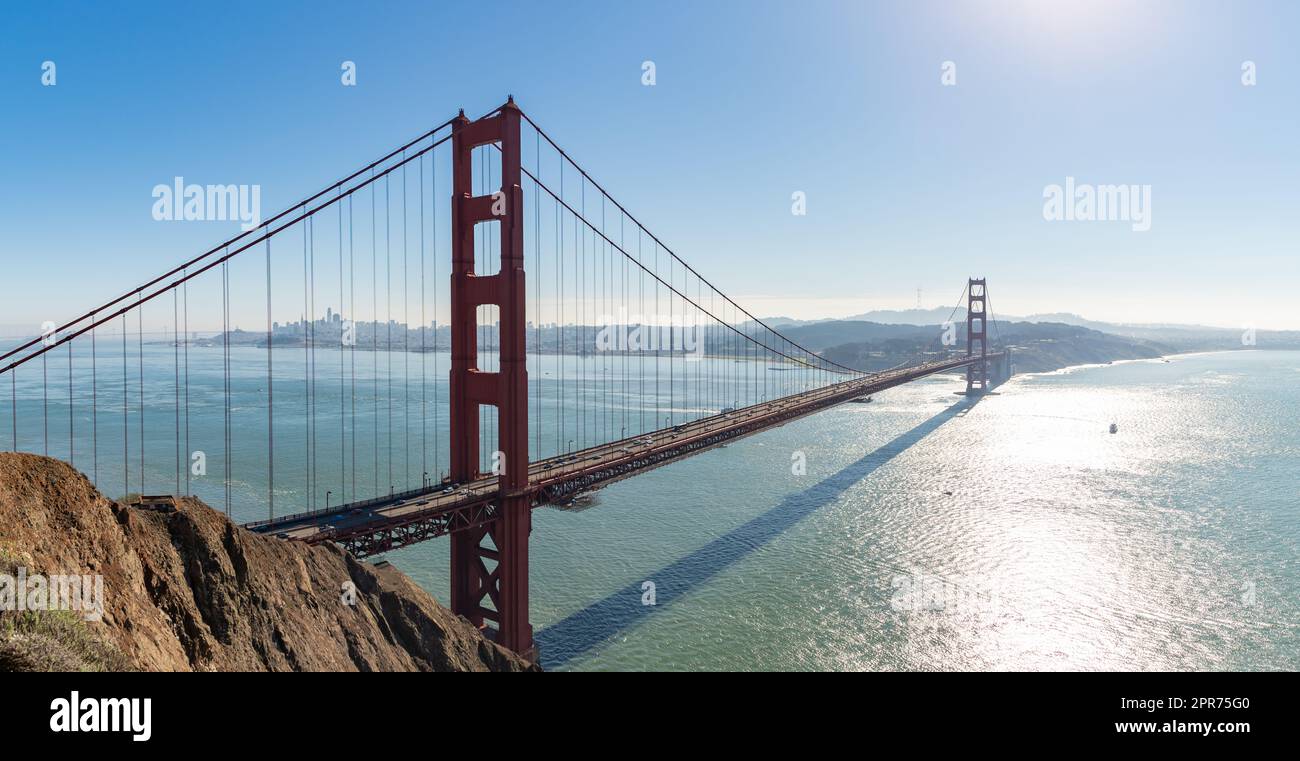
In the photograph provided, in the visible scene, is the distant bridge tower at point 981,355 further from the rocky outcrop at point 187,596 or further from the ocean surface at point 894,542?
the rocky outcrop at point 187,596

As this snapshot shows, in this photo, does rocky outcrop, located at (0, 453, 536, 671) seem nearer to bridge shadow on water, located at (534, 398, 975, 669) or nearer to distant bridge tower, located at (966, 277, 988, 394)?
bridge shadow on water, located at (534, 398, 975, 669)

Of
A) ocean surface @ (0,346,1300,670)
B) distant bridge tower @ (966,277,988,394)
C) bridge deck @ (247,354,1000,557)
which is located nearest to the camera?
bridge deck @ (247,354,1000,557)

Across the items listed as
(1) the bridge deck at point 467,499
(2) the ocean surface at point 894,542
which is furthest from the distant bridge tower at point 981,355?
Result: (1) the bridge deck at point 467,499

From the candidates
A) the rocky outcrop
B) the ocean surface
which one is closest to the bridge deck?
the rocky outcrop

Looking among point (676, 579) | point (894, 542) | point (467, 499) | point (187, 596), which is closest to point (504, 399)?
point (467, 499)

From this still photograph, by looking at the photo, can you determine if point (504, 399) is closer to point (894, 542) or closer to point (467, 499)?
point (467, 499)

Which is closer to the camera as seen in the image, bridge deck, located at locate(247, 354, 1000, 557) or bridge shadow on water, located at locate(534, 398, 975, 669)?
bridge deck, located at locate(247, 354, 1000, 557)
